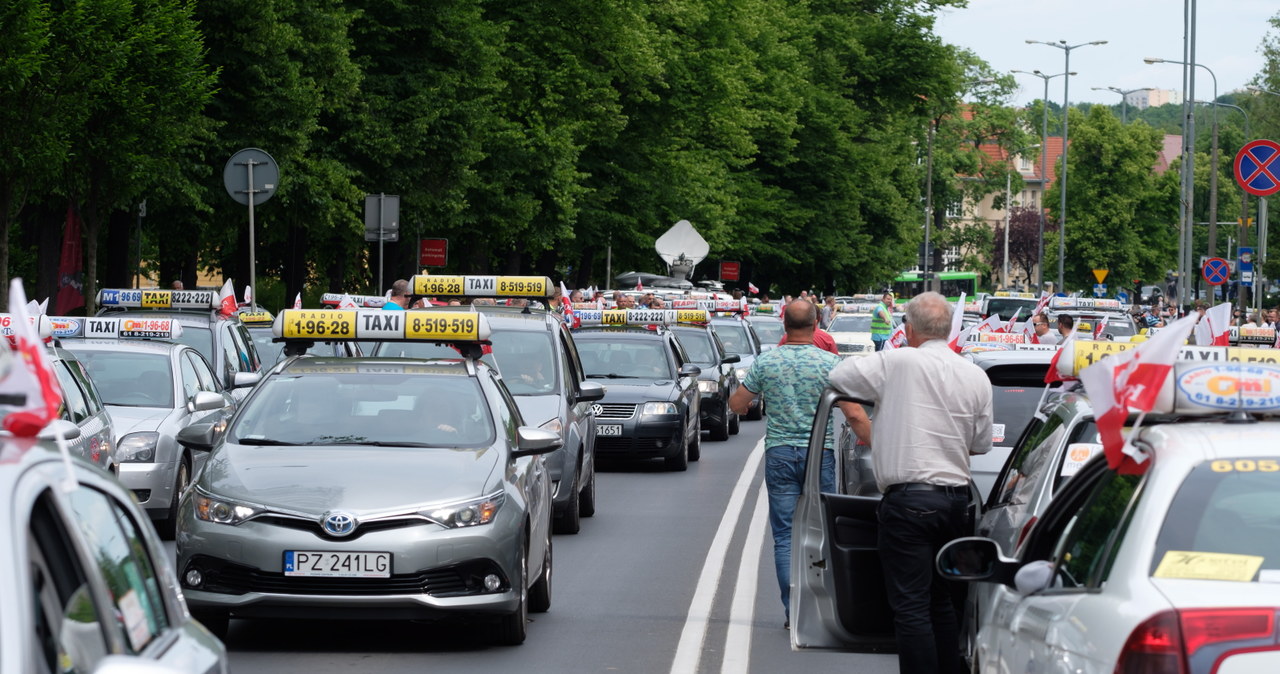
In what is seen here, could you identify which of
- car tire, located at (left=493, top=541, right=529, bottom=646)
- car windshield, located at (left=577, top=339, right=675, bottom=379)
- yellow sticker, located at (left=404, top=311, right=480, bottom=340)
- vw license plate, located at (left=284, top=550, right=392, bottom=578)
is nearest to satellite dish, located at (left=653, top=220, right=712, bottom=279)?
car windshield, located at (left=577, top=339, right=675, bottom=379)

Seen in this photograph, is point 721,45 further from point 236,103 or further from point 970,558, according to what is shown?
point 970,558

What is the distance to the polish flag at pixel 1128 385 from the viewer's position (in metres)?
4.77

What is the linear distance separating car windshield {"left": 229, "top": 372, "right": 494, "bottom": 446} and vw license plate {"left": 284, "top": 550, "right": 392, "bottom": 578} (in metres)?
1.11

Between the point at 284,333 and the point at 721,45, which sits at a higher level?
the point at 721,45

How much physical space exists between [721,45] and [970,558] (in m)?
47.3

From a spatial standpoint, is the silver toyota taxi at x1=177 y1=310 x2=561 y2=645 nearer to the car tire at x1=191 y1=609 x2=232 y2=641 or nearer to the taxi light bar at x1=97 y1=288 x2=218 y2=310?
the car tire at x1=191 y1=609 x2=232 y2=641

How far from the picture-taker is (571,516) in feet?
48.0

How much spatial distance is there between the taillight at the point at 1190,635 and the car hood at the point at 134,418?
1116 cm

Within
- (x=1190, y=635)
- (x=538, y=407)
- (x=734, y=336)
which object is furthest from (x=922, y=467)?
(x=734, y=336)

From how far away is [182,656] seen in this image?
427cm

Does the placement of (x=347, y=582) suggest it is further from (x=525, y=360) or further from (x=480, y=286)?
(x=480, y=286)

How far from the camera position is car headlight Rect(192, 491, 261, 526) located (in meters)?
9.14

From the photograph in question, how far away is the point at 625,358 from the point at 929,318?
48.2 feet

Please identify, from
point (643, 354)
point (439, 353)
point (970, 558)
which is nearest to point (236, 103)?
point (643, 354)
